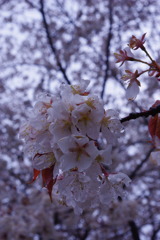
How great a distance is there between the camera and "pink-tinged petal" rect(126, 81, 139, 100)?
104cm

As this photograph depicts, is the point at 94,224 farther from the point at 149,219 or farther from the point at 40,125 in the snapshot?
the point at 40,125

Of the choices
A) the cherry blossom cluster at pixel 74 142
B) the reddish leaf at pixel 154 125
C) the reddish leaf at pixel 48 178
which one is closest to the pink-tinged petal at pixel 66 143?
the cherry blossom cluster at pixel 74 142

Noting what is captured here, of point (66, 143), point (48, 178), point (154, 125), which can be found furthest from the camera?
point (154, 125)

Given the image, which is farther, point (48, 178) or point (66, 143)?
point (48, 178)

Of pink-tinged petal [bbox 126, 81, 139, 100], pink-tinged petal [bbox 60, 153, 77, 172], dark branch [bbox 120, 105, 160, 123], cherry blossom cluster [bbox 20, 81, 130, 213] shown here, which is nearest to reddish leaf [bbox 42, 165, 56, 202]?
cherry blossom cluster [bbox 20, 81, 130, 213]

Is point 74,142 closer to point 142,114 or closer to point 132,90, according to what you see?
point 142,114

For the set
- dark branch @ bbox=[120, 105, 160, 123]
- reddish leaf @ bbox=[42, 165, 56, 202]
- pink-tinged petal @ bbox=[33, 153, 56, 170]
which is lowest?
reddish leaf @ bbox=[42, 165, 56, 202]

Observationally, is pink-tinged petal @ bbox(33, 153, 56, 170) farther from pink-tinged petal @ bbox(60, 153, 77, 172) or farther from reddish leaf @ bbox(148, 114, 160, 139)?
reddish leaf @ bbox(148, 114, 160, 139)

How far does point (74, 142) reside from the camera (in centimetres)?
78

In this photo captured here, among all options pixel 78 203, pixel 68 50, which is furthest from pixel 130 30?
pixel 78 203

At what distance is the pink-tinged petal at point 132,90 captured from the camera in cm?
104

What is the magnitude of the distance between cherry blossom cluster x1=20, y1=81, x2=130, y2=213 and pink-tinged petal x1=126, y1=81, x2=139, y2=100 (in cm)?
19

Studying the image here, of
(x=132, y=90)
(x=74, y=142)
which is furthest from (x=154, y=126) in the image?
(x=74, y=142)

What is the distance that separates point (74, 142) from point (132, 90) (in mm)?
392
